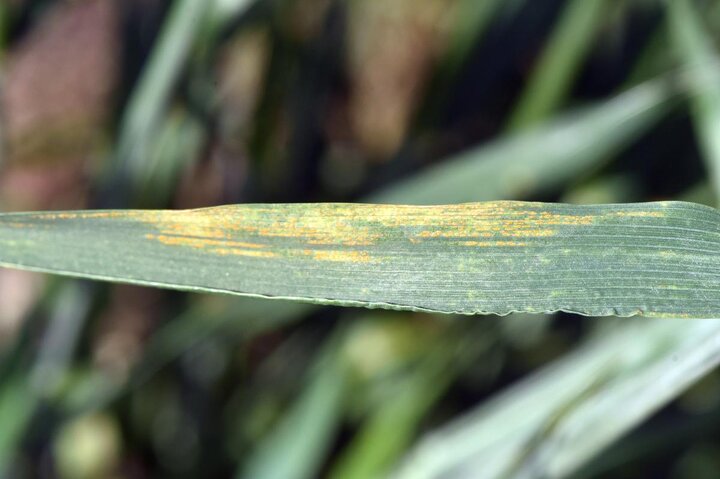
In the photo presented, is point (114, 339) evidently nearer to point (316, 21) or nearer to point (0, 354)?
point (0, 354)

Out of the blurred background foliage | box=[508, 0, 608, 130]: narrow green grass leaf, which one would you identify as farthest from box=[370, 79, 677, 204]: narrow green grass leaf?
box=[508, 0, 608, 130]: narrow green grass leaf

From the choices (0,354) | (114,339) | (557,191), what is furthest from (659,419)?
(114,339)

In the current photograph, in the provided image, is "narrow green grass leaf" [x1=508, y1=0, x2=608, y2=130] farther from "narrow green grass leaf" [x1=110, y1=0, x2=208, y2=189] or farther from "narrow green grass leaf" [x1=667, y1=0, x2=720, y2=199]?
"narrow green grass leaf" [x1=110, y1=0, x2=208, y2=189]

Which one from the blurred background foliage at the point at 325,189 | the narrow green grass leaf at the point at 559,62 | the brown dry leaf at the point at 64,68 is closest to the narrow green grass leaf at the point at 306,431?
the blurred background foliage at the point at 325,189

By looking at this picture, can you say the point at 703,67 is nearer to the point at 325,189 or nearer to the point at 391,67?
the point at 325,189

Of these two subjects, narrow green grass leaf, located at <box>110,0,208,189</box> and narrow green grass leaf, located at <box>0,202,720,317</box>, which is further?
narrow green grass leaf, located at <box>110,0,208,189</box>

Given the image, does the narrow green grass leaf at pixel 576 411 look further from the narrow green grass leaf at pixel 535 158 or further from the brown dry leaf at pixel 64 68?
the brown dry leaf at pixel 64 68
